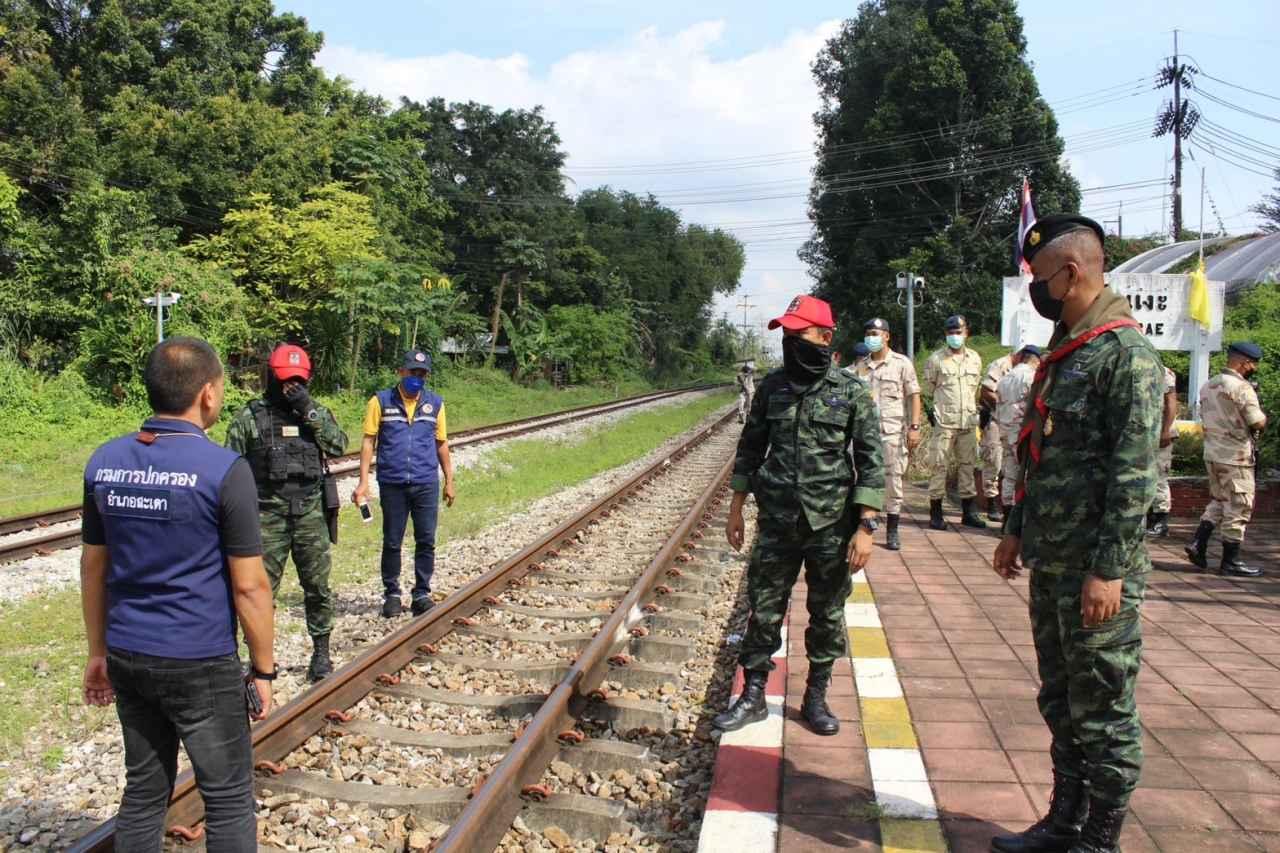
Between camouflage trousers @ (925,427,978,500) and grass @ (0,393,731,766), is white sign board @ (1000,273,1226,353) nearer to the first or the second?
camouflage trousers @ (925,427,978,500)

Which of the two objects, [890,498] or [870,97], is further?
[870,97]

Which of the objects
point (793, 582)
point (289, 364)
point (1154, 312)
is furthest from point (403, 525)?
point (1154, 312)

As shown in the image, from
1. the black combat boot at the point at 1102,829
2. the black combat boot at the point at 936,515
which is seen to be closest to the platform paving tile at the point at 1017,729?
the black combat boot at the point at 1102,829

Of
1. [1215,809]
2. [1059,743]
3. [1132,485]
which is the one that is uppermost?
[1132,485]

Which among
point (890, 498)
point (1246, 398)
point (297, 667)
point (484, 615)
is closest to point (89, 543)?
point (297, 667)

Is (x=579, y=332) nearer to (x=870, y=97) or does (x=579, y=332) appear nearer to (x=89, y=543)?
(x=870, y=97)

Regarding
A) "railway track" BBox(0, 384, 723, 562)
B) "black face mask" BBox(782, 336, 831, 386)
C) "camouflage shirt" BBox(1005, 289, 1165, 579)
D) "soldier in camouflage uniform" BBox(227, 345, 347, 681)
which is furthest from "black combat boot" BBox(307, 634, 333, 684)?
"railway track" BBox(0, 384, 723, 562)

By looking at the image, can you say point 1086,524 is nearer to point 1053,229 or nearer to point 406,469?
point 1053,229

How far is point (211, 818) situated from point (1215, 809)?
332 cm

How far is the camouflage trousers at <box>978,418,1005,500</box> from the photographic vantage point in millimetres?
8797

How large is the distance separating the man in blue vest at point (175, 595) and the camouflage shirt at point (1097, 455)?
2.42m

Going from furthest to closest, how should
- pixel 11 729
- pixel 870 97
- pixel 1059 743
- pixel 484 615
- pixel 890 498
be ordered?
pixel 870 97 → pixel 890 498 → pixel 484 615 → pixel 11 729 → pixel 1059 743

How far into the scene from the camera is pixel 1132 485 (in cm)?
269

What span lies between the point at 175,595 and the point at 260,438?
2477 mm
